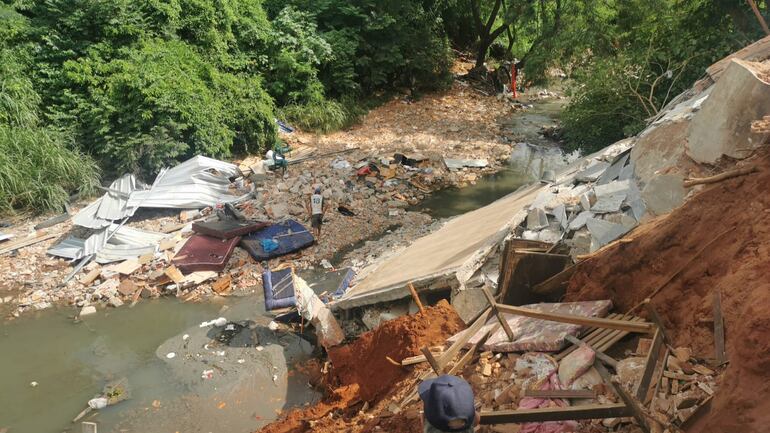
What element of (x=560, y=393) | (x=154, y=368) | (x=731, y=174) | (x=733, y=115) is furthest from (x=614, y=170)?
(x=154, y=368)

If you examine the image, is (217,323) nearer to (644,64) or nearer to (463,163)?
(463,163)

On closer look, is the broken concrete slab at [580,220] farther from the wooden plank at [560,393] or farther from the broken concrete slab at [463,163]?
the broken concrete slab at [463,163]

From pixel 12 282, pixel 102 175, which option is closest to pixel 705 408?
pixel 12 282

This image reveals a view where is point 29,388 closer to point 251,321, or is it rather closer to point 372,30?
point 251,321

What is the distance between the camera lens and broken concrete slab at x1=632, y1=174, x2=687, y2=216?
435 cm

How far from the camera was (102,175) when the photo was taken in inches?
438

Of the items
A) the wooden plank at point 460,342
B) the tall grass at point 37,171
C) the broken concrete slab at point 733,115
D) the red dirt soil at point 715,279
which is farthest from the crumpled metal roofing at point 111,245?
the broken concrete slab at point 733,115

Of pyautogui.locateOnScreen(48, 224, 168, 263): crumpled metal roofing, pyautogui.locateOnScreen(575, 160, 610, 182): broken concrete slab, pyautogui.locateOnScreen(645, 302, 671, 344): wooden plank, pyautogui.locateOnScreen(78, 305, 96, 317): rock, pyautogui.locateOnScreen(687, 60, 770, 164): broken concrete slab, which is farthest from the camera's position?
pyautogui.locateOnScreen(48, 224, 168, 263): crumpled metal roofing

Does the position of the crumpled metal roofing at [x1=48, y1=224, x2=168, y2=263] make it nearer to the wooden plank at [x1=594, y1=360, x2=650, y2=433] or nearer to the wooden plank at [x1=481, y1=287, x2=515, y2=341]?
the wooden plank at [x1=481, y1=287, x2=515, y2=341]

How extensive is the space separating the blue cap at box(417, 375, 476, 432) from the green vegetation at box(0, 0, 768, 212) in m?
8.36

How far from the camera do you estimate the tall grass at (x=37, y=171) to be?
977cm

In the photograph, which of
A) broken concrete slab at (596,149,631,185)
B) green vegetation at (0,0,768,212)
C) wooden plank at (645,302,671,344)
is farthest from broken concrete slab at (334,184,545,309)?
green vegetation at (0,0,768,212)

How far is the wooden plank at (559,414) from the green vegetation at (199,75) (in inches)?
310

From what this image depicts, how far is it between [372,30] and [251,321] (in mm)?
12064
